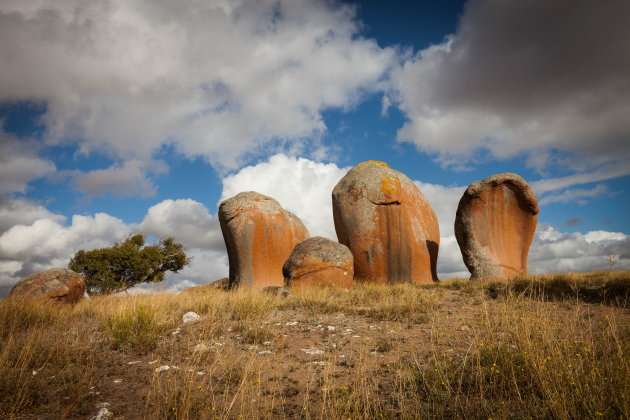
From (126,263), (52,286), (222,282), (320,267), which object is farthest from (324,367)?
(126,263)

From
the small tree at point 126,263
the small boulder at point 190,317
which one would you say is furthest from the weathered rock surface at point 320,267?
the small tree at point 126,263

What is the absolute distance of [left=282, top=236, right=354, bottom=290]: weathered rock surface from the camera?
30.3 feet

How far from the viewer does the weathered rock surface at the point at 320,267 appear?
30.3 feet

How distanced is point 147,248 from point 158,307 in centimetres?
1384

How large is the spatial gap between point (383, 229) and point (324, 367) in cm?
792

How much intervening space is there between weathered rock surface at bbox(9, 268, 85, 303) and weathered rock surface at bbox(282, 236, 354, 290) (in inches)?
211

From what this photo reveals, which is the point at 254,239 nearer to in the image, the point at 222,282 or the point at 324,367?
the point at 222,282

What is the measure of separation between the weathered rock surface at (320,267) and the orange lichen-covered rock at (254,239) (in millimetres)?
2314

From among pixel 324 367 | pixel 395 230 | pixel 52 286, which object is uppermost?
pixel 395 230

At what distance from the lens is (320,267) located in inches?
367

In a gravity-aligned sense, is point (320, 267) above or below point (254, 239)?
below

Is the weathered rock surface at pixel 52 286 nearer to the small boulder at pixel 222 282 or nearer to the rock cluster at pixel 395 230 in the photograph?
the rock cluster at pixel 395 230

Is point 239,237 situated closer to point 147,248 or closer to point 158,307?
point 158,307

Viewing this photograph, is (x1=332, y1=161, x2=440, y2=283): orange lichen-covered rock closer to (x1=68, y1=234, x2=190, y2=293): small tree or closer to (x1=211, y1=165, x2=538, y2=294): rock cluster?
(x1=211, y1=165, x2=538, y2=294): rock cluster
